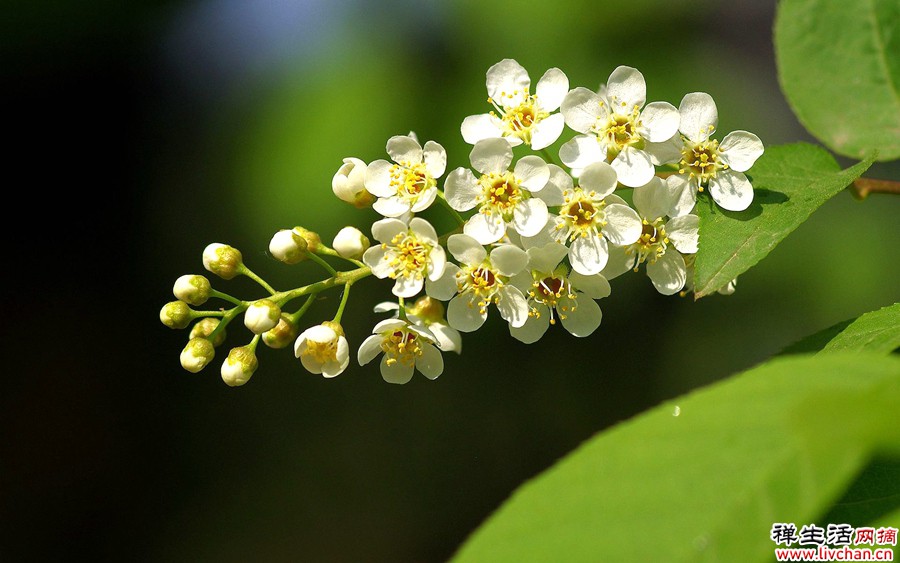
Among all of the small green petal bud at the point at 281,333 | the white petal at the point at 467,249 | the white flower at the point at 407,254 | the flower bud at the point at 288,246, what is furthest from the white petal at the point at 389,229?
the small green petal bud at the point at 281,333

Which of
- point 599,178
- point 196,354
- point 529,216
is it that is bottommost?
point 196,354

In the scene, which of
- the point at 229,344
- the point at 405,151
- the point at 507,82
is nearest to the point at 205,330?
the point at 405,151

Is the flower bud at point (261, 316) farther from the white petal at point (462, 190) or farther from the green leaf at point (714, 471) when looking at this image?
the green leaf at point (714, 471)

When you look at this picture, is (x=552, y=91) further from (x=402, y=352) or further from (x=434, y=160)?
(x=402, y=352)

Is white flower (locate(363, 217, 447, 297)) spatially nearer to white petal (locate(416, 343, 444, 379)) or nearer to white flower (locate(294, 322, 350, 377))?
white flower (locate(294, 322, 350, 377))

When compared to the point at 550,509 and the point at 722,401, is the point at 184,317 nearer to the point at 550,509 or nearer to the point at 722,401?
the point at 550,509
